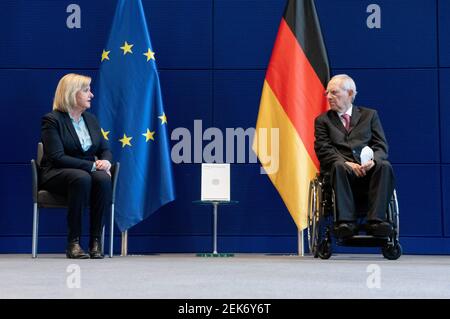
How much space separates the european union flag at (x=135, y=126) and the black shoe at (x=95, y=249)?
483 mm

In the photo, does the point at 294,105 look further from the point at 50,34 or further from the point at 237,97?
the point at 50,34

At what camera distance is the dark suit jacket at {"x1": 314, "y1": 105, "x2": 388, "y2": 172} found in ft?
14.3

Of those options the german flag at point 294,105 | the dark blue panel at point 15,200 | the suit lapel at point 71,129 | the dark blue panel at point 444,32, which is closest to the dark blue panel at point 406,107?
the dark blue panel at point 444,32

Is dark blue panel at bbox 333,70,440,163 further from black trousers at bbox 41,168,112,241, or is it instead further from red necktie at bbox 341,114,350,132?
black trousers at bbox 41,168,112,241

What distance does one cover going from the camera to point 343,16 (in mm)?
5438

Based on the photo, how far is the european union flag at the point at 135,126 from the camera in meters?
4.86

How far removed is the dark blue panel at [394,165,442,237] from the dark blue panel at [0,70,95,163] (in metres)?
2.43

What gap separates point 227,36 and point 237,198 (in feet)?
3.66

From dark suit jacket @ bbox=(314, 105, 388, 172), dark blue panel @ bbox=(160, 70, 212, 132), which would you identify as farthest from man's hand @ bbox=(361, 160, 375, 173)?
dark blue panel @ bbox=(160, 70, 212, 132)

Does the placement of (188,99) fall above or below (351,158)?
above

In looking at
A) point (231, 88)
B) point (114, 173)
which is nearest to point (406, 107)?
point (231, 88)

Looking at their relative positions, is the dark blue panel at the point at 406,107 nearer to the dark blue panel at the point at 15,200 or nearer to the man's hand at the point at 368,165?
the man's hand at the point at 368,165

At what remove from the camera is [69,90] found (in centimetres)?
448

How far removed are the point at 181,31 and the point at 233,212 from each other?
4.26 ft
